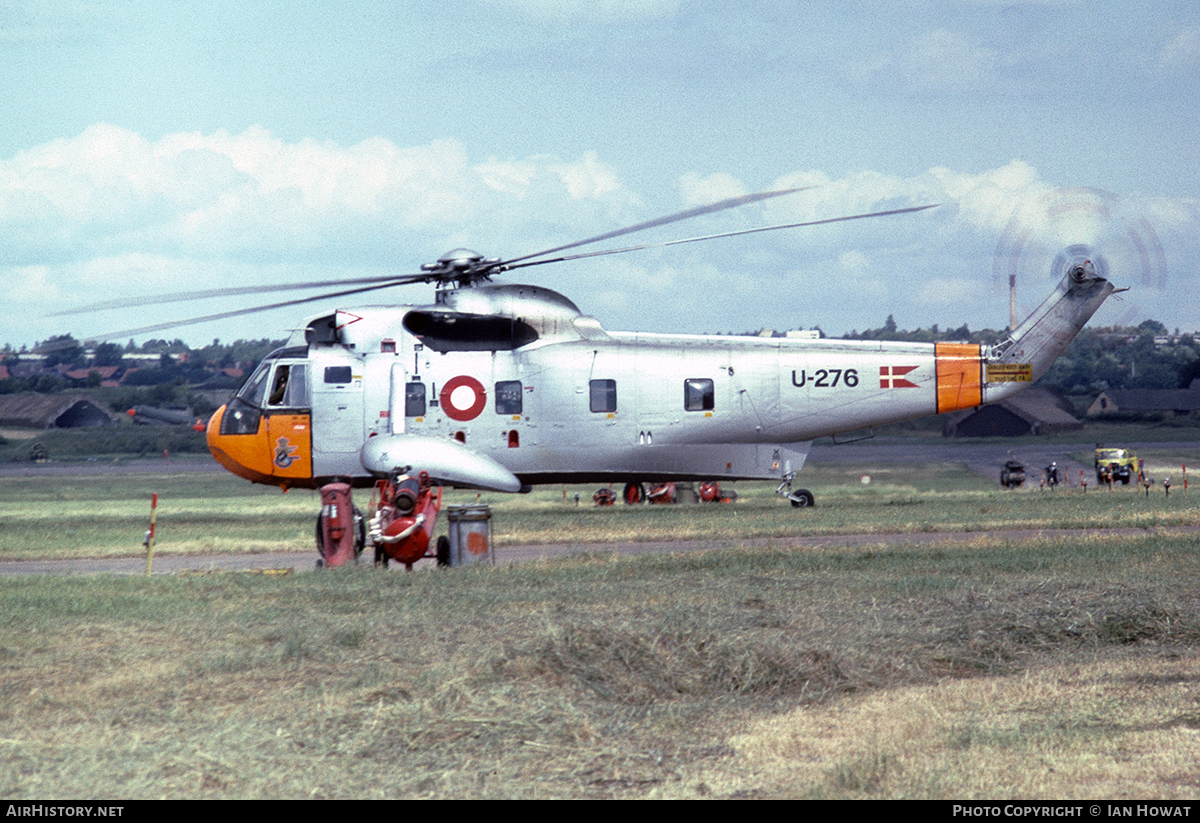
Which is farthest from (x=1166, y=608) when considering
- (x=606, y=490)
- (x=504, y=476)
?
(x=606, y=490)

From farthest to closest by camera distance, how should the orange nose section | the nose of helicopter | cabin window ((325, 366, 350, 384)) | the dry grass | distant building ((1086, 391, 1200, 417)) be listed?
1. distant building ((1086, 391, 1200, 417))
2. the nose of helicopter
3. the orange nose section
4. cabin window ((325, 366, 350, 384))
5. the dry grass

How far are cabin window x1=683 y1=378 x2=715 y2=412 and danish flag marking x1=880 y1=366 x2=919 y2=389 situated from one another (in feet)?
11.5

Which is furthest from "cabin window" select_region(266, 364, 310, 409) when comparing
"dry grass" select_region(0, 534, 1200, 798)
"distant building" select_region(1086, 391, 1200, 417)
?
"distant building" select_region(1086, 391, 1200, 417)

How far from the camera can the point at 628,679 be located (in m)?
9.20

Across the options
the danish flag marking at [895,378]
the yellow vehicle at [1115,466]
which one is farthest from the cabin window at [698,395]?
the yellow vehicle at [1115,466]

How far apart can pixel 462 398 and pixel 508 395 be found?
0.89m

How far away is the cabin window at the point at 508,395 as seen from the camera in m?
23.4

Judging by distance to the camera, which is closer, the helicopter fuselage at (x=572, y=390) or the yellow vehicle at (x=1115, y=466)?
the helicopter fuselage at (x=572, y=390)

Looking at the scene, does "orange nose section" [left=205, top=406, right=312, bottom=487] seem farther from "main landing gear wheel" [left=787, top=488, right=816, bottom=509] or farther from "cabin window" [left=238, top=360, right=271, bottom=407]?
"main landing gear wheel" [left=787, top=488, right=816, bottom=509]

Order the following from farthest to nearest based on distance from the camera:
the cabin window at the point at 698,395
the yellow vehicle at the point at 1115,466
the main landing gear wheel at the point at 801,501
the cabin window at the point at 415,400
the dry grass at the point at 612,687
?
the yellow vehicle at the point at 1115,466, the main landing gear wheel at the point at 801,501, the cabin window at the point at 698,395, the cabin window at the point at 415,400, the dry grass at the point at 612,687

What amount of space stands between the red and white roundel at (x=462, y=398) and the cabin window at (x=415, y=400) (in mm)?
346

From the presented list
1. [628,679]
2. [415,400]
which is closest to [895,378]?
[415,400]

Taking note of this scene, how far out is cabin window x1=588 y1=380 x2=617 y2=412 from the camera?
23.6 meters

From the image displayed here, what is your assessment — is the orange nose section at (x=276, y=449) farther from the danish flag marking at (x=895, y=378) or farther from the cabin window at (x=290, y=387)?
the danish flag marking at (x=895, y=378)
